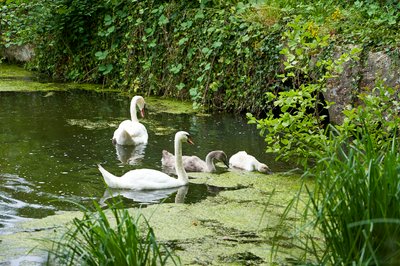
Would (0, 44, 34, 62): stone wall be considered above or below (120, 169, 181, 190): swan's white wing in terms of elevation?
above

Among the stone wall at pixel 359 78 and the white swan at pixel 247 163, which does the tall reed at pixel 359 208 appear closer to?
the white swan at pixel 247 163

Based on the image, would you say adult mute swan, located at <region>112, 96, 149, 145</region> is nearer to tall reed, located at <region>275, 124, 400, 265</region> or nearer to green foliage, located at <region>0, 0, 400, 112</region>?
green foliage, located at <region>0, 0, 400, 112</region>

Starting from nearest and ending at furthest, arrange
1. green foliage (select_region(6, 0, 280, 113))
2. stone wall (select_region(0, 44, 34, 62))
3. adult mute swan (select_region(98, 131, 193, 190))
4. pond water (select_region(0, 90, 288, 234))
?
pond water (select_region(0, 90, 288, 234)), adult mute swan (select_region(98, 131, 193, 190)), green foliage (select_region(6, 0, 280, 113)), stone wall (select_region(0, 44, 34, 62))

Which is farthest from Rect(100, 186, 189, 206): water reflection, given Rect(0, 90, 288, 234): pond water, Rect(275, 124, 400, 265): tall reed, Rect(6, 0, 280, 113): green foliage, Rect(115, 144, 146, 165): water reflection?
Rect(6, 0, 280, 113): green foliage

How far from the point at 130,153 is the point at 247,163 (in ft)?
5.65

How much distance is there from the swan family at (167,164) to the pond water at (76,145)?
0.12 meters

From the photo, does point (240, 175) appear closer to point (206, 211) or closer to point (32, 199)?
point (206, 211)

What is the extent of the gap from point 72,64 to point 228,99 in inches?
183

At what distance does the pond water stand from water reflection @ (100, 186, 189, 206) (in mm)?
10

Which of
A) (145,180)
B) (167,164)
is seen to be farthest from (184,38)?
(145,180)

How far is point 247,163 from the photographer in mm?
8938

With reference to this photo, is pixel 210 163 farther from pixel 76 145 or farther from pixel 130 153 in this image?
pixel 76 145

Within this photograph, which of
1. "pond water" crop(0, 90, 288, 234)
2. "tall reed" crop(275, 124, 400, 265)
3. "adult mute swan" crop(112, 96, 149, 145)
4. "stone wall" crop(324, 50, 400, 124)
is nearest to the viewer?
"tall reed" crop(275, 124, 400, 265)

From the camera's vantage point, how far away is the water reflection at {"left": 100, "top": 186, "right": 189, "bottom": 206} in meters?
7.65
